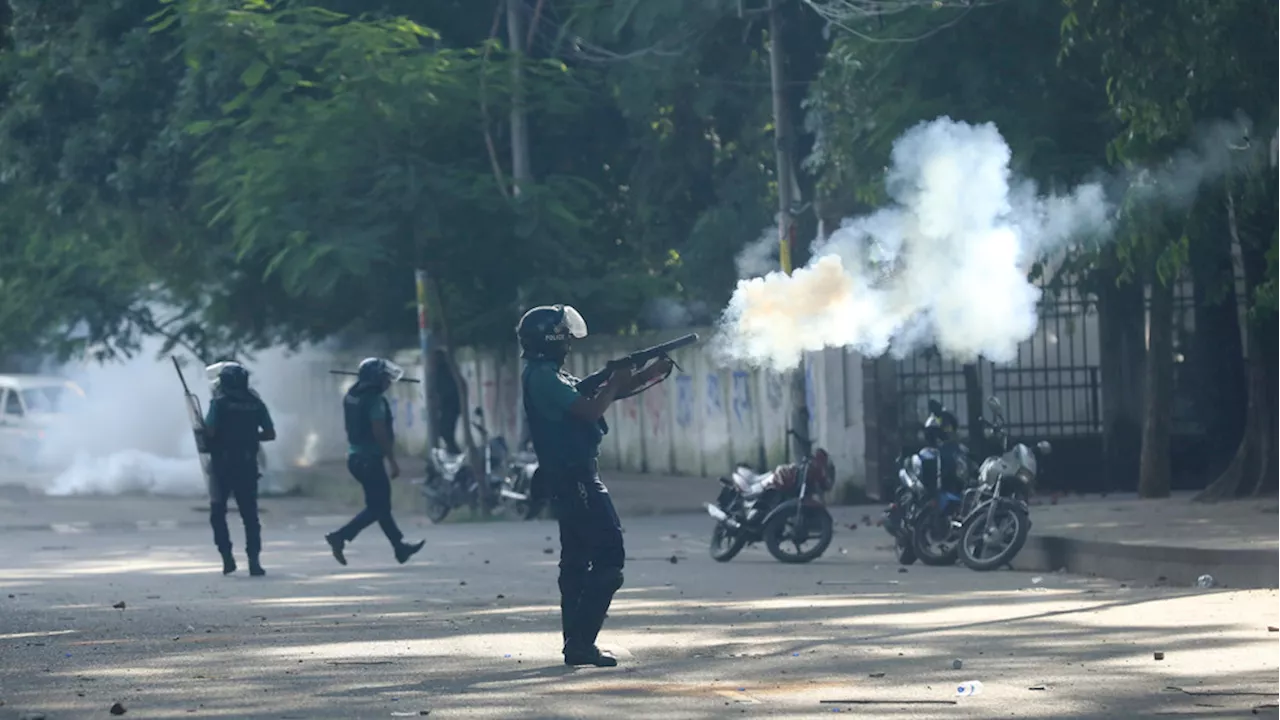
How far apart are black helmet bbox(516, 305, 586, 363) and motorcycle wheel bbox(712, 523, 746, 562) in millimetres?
7407

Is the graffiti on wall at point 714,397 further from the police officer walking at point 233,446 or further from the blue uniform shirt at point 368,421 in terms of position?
the police officer walking at point 233,446

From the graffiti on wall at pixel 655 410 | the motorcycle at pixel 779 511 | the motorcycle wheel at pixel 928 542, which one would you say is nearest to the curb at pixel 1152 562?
the motorcycle wheel at pixel 928 542

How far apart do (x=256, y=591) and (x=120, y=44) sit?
15.2 m

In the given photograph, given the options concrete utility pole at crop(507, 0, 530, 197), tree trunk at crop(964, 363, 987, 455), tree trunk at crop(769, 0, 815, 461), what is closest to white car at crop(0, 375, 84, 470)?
concrete utility pole at crop(507, 0, 530, 197)

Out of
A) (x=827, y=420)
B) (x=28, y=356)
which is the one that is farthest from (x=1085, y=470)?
(x=28, y=356)

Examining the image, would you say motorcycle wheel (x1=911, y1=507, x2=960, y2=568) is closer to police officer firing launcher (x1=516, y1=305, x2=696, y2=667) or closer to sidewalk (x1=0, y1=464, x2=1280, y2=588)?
sidewalk (x1=0, y1=464, x2=1280, y2=588)

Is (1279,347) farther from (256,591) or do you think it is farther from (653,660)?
(653,660)

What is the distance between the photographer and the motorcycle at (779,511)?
685 inches

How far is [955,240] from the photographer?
1794 centimetres

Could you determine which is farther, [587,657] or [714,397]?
[714,397]

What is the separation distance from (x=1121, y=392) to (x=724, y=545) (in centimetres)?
717

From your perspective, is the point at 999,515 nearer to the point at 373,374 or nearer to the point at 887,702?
the point at 373,374

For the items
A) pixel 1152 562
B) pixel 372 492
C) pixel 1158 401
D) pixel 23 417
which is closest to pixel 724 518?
pixel 372 492

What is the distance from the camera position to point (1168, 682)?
9195 mm
